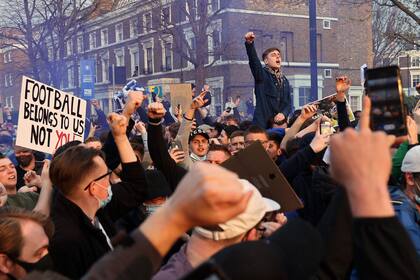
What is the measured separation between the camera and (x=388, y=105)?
1.84 meters

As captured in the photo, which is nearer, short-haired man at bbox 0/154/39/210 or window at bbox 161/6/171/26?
short-haired man at bbox 0/154/39/210

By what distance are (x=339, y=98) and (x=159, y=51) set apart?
142 ft

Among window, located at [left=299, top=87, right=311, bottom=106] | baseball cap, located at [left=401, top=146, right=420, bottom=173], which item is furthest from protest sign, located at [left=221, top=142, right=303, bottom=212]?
window, located at [left=299, top=87, right=311, bottom=106]

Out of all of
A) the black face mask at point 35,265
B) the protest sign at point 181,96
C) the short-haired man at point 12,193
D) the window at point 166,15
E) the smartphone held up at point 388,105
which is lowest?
the black face mask at point 35,265

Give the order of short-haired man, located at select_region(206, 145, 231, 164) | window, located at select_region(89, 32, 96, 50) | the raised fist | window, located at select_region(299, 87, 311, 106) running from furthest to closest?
1. window, located at select_region(89, 32, 96, 50)
2. window, located at select_region(299, 87, 311, 106)
3. the raised fist
4. short-haired man, located at select_region(206, 145, 231, 164)

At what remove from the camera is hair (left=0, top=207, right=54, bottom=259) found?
250 centimetres

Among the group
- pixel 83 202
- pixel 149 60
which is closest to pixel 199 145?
pixel 83 202

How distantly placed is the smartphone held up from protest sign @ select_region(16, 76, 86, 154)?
4065 millimetres

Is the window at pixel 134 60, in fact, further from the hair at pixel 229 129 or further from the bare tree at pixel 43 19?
the hair at pixel 229 129

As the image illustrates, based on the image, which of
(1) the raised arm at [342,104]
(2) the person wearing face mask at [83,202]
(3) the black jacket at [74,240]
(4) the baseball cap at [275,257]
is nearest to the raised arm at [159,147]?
(2) the person wearing face mask at [83,202]

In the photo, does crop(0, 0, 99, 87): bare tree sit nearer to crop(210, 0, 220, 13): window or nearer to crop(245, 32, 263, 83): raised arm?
crop(210, 0, 220, 13): window

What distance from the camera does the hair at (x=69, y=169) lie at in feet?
10.5

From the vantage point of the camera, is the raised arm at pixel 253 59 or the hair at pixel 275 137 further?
the raised arm at pixel 253 59

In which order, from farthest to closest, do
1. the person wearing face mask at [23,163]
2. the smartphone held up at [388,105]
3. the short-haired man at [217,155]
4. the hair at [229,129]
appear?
1. the hair at [229,129]
2. the person wearing face mask at [23,163]
3. the short-haired man at [217,155]
4. the smartphone held up at [388,105]
